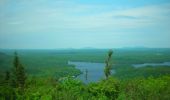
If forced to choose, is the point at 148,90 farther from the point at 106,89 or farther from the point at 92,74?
the point at 92,74

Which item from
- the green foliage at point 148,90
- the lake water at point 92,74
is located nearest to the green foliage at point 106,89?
the green foliage at point 148,90

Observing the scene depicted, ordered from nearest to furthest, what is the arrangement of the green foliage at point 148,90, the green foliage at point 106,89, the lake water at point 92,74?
the green foliage at point 106,89, the green foliage at point 148,90, the lake water at point 92,74

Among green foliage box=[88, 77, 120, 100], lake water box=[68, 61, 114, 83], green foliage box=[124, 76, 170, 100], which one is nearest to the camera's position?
green foliage box=[88, 77, 120, 100]

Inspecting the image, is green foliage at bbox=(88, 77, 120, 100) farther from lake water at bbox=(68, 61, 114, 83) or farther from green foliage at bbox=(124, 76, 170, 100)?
lake water at bbox=(68, 61, 114, 83)

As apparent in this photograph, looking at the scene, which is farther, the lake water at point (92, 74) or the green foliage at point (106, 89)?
the lake water at point (92, 74)

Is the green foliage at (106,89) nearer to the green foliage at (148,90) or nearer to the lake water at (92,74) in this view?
the green foliage at (148,90)

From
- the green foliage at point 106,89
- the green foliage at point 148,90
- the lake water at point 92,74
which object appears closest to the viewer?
the green foliage at point 106,89

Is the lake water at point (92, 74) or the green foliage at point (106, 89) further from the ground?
the green foliage at point (106, 89)

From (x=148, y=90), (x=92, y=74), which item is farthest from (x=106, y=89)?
(x=92, y=74)

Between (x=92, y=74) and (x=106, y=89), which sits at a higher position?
(x=106, y=89)

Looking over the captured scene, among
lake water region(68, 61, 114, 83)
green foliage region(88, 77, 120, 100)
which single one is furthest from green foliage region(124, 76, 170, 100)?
lake water region(68, 61, 114, 83)

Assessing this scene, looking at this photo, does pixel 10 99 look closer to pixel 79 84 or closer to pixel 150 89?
pixel 79 84
